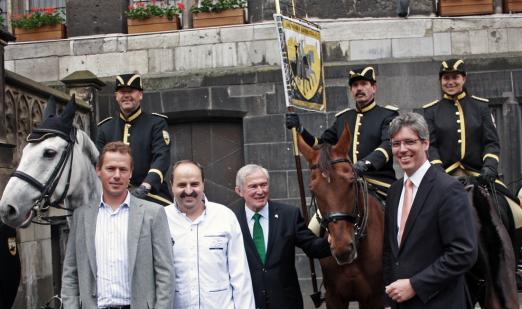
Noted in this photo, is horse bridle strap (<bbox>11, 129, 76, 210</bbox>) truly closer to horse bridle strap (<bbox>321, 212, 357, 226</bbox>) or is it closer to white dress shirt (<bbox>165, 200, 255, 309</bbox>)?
white dress shirt (<bbox>165, 200, 255, 309</bbox>)

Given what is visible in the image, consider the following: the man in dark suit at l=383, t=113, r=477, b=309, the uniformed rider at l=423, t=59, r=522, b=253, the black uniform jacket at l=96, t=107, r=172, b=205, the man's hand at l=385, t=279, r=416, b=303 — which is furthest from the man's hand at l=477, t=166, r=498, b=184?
the black uniform jacket at l=96, t=107, r=172, b=205

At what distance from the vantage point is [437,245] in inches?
182

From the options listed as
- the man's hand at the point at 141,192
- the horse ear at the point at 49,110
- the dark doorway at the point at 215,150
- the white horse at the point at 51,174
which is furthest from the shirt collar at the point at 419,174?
the dark doorway at the point at 215,150

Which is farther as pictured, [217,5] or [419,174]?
[217,5]

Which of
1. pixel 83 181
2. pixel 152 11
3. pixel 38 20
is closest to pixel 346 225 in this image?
pixel 83 181

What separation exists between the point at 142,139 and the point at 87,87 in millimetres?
4678

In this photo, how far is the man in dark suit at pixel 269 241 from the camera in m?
5.62

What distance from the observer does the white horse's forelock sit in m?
5.20

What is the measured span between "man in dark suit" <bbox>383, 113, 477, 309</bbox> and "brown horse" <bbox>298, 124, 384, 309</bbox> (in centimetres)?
65

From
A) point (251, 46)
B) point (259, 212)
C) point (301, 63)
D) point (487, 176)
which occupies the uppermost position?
point (251, 46)

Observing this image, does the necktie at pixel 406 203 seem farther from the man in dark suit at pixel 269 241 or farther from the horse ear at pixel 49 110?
the horse ear at pixel 49 110

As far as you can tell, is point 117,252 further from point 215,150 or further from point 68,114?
point 215,150

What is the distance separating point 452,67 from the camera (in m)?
7.34

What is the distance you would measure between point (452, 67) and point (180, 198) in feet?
11.8
